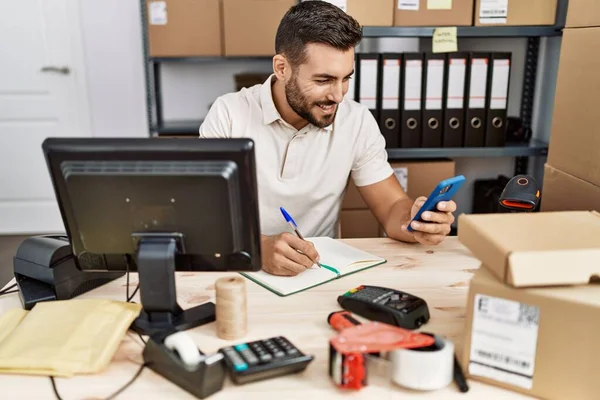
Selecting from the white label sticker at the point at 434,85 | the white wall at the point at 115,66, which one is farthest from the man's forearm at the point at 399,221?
the white wall at the point at 115,66

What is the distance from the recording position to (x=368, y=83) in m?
2.13

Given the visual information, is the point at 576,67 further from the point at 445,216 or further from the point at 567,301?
the point at 567,301

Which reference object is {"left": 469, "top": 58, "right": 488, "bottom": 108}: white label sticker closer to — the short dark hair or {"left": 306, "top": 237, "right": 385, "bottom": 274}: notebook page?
the short dark hair

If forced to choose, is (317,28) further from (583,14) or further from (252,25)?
(252,25)

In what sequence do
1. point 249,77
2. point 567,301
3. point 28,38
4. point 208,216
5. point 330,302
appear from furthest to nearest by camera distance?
point 28,38 < point 249,77 < point 330,302 < point 208,216 < point 567,301

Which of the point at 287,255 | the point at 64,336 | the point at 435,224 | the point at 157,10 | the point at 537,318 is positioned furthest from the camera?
the point at 157,10

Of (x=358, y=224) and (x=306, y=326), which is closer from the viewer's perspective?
(x=306, y=326)

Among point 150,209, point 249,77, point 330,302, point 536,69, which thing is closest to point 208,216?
point 150,209

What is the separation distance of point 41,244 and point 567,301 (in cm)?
92

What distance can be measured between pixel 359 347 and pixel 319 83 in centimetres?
88

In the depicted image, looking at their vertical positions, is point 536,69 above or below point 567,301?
above

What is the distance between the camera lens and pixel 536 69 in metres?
2.55

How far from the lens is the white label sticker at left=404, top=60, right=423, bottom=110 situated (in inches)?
83.5

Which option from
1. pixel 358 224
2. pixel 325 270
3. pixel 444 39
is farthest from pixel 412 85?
pixel 325 270
